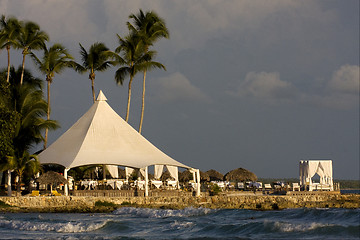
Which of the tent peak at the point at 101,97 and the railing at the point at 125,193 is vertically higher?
the tent peak at the point at 101,97

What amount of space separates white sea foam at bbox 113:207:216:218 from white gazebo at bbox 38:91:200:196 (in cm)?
336

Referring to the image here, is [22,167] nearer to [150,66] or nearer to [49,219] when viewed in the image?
[49,219]

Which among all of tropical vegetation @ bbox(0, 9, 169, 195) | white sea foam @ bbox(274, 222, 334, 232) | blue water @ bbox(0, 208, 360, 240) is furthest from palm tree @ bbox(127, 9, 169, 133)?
white sea foam @ bbox(274, 222, 334, 232)

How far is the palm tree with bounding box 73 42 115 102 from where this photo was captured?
127ft

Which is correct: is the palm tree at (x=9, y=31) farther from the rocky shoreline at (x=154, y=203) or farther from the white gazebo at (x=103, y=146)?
the rocky shoreline at (x=154, y=203)

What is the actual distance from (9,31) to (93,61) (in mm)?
5681

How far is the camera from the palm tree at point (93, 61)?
127ft

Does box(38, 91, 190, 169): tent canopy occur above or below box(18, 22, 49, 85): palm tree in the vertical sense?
below

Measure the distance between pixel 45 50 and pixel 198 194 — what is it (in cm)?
1425

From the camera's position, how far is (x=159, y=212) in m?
24.7

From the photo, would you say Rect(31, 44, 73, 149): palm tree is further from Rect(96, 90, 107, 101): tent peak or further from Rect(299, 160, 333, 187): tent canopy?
Rect(299, 160, 333, 187): tent canopy

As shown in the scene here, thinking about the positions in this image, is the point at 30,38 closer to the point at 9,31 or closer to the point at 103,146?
the point at 9,31

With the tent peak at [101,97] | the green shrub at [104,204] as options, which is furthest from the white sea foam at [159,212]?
the tent peak at [101,97]

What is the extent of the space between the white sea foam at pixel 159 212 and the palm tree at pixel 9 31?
13.6 m
